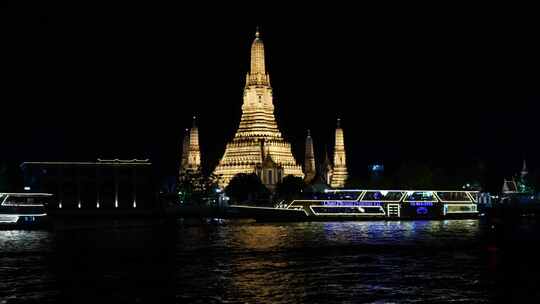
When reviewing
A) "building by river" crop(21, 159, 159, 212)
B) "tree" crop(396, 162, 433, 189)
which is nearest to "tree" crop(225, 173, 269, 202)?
"building by river" crop(21, 159, 159, 212)

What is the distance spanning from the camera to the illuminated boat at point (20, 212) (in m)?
61.2

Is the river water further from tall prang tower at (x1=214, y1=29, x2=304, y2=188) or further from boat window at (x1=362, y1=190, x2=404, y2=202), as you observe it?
tall prang tower at (x1=214, y1=29, x2=304, y2=188)

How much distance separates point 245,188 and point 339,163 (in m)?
32.6

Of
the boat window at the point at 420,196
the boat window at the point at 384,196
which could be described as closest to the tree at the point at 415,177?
the boat window at the point at 420,196

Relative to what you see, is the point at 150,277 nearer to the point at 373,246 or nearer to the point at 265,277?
the point at 265,277

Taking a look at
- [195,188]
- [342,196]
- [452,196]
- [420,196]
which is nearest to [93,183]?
[195,188]

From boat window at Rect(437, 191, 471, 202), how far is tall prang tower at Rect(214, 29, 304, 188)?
1398 inches

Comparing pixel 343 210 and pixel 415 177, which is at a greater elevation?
pixel 415 177

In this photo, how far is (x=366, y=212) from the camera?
78500mm

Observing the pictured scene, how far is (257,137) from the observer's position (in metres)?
119

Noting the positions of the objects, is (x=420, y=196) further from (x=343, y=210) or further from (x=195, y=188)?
(x=195, y=188)

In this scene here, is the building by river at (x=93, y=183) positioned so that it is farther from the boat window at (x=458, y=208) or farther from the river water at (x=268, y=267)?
the river water at (x=268, y=267)

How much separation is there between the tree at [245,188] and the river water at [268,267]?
1859 inches

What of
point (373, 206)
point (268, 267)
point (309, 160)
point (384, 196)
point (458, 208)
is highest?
point (309, 160)
